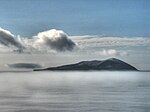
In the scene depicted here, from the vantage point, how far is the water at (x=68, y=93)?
1.79m

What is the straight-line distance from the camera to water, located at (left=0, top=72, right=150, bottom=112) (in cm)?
179

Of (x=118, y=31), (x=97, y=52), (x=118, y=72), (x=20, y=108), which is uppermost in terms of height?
(x=118, y=31)

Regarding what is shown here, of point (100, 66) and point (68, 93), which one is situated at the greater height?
point (100, 66)

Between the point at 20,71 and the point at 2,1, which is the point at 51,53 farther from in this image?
the point at 2,1

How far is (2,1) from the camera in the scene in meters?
1.88

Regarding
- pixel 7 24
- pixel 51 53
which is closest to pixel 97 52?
pixel 51 53

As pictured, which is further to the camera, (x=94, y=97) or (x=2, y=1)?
(x=2, y=1)

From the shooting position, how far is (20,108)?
187cm

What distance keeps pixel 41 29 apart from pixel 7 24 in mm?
248

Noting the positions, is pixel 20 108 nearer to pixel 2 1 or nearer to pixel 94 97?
pixel 94 97

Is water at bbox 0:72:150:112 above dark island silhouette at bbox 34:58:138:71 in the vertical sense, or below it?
below

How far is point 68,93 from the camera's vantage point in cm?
188

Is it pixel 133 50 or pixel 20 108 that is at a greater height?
pixel 133 50

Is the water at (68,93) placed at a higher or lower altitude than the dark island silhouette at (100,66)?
lower
